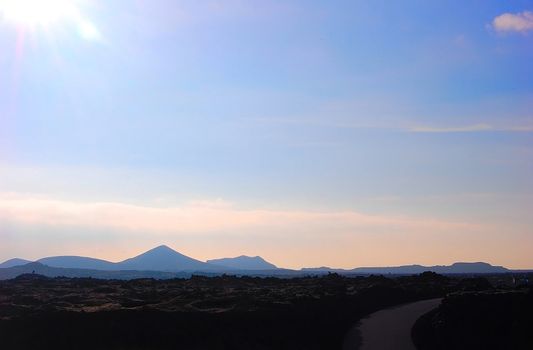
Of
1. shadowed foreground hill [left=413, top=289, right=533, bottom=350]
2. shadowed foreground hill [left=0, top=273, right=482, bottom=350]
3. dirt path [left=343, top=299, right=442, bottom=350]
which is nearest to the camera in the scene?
dirt path [left=343, top=299, right=442, bottom=350]

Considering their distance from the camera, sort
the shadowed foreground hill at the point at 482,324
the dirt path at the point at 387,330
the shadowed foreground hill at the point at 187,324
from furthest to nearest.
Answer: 1. the shadowed foreground hill at the point at 187,324
2. the shadowed foreground hill at the point at 482,324
3. the dirt path at the point at 387,330

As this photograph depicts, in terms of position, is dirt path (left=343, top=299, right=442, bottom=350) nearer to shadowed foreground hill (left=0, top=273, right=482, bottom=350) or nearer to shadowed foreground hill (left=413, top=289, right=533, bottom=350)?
shadowed foreground hill (left=413, top=289, right=533, bottom=350)

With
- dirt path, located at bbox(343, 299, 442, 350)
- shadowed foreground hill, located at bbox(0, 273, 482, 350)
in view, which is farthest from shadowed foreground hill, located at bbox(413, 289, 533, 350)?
shadowed foreground hill, located at bbox(0, 273, 482, 350)

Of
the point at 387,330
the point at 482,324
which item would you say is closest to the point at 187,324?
the point at 387,330

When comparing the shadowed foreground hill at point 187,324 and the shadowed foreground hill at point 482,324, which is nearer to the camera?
the shadowed foreground hill at point 482,324

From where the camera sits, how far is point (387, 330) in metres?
28.1

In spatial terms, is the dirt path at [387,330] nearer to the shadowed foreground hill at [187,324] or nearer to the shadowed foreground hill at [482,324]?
the shadowed foreground hill at [482,324]

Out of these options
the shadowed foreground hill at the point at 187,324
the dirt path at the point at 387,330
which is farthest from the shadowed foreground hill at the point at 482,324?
the shadowed foreground hill at the point at 187,324

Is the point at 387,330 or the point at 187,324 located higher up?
the point at 187,324

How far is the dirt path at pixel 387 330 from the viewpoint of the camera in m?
24.8

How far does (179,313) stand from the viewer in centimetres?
3297

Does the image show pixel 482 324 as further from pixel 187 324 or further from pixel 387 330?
pixel 187 324

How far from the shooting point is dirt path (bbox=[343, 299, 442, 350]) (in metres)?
24.8

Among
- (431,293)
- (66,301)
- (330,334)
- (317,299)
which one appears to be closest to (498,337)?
(330,334)
